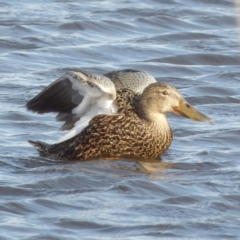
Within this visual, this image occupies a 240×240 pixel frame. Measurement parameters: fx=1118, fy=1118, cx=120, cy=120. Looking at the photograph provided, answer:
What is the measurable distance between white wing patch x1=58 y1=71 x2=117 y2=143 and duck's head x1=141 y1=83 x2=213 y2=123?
315 millimetres

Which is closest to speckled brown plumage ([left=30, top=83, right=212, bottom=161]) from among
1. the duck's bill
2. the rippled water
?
the duck's bill

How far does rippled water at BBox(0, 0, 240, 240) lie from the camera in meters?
7.42

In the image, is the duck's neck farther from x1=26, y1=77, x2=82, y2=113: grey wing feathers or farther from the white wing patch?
x1=26, y1=77, x2=82, y2=113: grey wing feathers

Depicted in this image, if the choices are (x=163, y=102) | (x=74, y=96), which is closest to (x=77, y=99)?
(x=74, y=96)

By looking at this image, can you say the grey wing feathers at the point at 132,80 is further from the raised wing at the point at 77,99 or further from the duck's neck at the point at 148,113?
the raised wing at the point at 77,99

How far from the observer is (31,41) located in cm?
1347

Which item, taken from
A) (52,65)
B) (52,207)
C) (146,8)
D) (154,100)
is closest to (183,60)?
(52,65)

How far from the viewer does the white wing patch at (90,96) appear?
351 inches

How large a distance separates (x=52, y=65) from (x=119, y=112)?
3304mm

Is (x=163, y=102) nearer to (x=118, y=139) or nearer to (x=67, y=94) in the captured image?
(x=118, y=139)

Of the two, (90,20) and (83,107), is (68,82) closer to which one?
(83,107)

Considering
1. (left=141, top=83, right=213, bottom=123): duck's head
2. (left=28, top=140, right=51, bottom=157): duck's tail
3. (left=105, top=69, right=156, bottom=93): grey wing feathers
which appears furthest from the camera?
(left=105, top=69, right=156, bottom=93): grey wing feathers

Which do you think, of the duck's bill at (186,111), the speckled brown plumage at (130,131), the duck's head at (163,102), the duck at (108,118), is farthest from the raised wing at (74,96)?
the duck's bill at (186,111)

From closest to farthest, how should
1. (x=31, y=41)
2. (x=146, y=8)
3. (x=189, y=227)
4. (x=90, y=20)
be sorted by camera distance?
(x=189, y=227)
(x=31, y=41)
(x=90, y=20)
(x=146, y=8)
